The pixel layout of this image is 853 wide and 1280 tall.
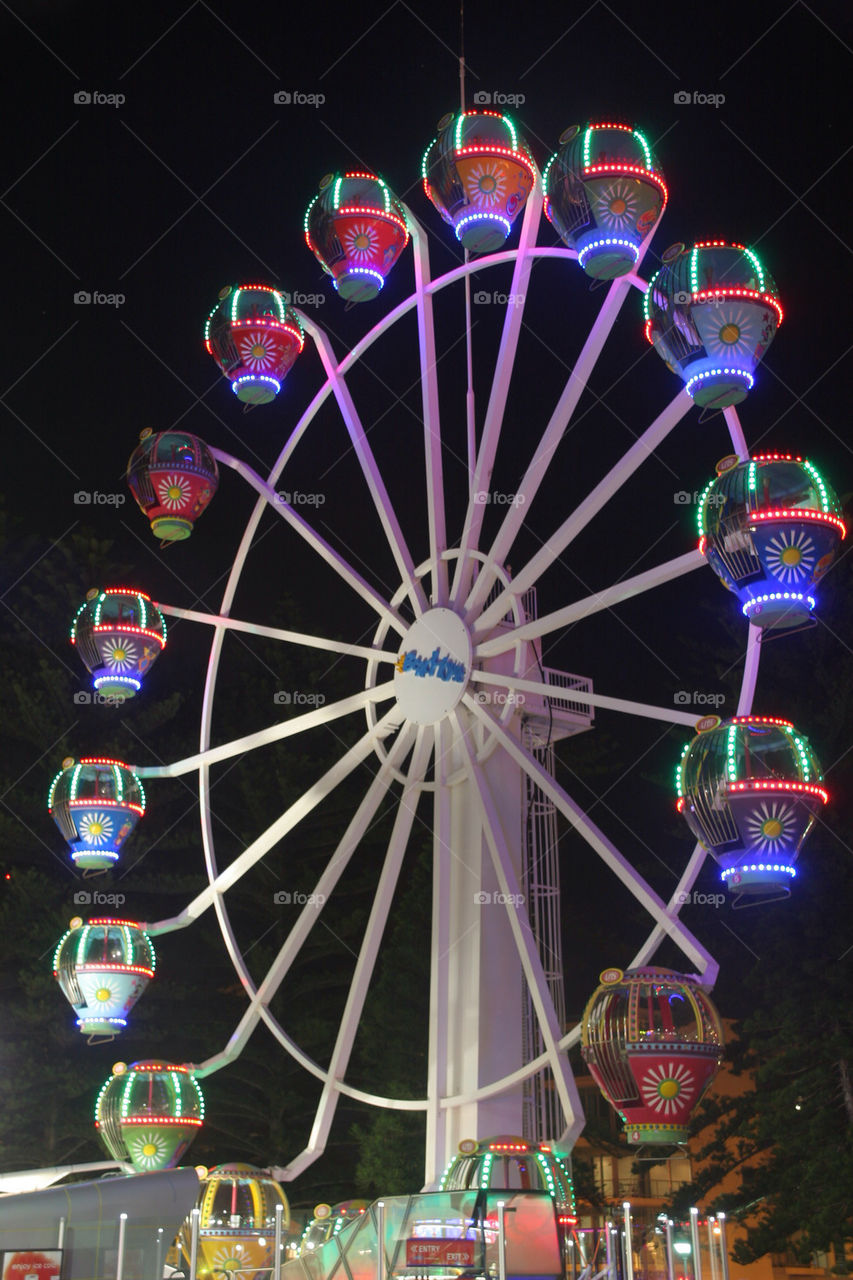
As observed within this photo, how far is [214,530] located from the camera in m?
26.3

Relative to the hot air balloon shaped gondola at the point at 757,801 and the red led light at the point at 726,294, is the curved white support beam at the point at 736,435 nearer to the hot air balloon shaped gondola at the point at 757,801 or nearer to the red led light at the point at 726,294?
the red led light at the point at 726,294

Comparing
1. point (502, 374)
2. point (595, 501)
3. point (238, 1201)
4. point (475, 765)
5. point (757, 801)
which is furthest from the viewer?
point (502, 374)

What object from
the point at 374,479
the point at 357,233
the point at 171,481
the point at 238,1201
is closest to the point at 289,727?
the point at 374,479

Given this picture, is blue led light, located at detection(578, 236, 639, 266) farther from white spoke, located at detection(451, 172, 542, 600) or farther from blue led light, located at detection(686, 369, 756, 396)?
white spoke, located at detection(451, 172, 542, 600)

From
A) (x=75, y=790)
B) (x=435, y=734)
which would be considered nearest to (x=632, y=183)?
(x=435, y=734)

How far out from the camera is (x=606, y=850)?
12664mm

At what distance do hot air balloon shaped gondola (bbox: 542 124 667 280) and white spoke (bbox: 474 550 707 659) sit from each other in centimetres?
251

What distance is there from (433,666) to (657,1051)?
15.9 ft

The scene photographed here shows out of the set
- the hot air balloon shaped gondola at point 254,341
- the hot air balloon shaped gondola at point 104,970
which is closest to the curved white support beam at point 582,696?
the hot air balloon shaped gondola at point 254,341

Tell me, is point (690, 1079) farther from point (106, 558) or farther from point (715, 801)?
point (106, 558)

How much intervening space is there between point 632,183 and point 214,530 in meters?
14.6

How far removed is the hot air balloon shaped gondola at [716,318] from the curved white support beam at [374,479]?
402 cm

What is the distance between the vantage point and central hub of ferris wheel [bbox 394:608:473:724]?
1474 cm

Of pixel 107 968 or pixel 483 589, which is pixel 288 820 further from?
pixel 483 589
